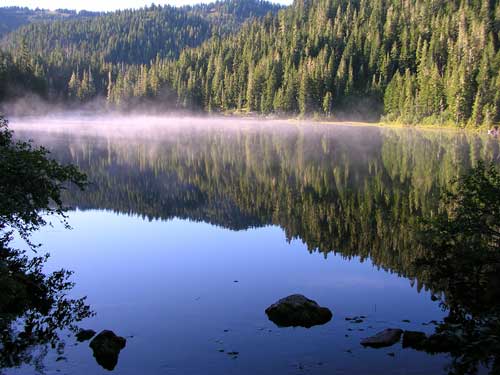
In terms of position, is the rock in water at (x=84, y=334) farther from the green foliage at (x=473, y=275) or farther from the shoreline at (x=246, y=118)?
the shoreline at (x=246, y=118)

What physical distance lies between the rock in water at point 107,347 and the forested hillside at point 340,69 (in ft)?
287

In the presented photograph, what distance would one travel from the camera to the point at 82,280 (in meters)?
19.1

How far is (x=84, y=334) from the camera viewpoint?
14141 millimetres

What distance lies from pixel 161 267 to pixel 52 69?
170569 mm

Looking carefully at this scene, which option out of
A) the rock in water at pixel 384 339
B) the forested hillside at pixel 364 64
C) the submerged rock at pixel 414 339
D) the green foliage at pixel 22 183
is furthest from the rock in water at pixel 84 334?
the forested hillside at pixel 364 64

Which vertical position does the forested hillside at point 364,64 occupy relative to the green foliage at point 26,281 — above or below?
above

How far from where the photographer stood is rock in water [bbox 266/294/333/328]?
15.0 m

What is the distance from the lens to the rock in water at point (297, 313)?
15.0m

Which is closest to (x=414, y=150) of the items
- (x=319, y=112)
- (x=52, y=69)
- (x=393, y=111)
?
(x=393, y=111)

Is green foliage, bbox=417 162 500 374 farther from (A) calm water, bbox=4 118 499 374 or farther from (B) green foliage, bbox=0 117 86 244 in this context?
(B) green foliage, bbox=0 117 86 244

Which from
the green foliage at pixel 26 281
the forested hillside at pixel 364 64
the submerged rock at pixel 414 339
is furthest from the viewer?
the forested hillside at pixel 364 64

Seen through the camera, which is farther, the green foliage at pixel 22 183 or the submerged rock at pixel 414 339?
the submerged rock at pixel 414 339

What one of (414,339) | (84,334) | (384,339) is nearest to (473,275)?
(414,339)

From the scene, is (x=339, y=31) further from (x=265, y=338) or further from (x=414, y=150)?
(x=265, y=338)
